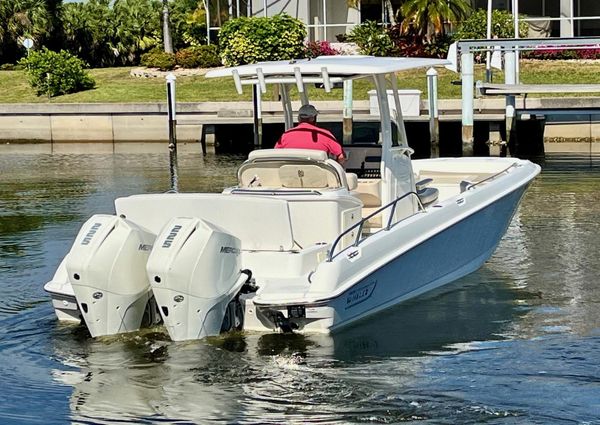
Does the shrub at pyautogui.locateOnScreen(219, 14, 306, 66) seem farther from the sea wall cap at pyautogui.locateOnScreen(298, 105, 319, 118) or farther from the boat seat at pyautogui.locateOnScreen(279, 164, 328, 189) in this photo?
the boat seat at pyautogui.locateOnScreen(279, 164, 328, 189)

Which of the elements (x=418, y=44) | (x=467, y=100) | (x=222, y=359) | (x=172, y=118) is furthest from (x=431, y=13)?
(x=222, y=359)

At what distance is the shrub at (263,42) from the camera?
1366 inches

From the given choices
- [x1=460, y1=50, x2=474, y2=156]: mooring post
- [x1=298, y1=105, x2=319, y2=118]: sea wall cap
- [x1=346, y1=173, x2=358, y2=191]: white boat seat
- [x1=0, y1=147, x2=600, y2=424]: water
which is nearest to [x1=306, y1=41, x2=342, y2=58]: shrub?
[x1=460, y1=50, x2=474, y2=156]: mooring post

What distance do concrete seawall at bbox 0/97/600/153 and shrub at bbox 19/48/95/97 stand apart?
403 centimetres

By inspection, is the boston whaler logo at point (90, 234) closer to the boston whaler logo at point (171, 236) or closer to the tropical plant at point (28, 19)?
the boston whaler logo at point (171, 236)

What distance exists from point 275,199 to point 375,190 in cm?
196

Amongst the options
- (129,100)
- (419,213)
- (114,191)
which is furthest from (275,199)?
(129,100)

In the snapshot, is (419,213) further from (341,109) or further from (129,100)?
(129,100)

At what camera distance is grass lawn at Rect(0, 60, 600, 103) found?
32188mm

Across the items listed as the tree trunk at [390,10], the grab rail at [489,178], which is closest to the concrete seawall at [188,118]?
the tree trunk at [390,10]

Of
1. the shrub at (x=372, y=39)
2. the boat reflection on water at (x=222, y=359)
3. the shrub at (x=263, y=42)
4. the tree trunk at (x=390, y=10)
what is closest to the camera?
the boat reflection on water at (x=222, y=359)

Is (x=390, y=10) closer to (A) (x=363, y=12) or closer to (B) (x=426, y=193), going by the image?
(A) (x=363, y=12)

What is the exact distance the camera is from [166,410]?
25.0 feet

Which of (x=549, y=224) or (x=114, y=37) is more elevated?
(x=114, y=37)
